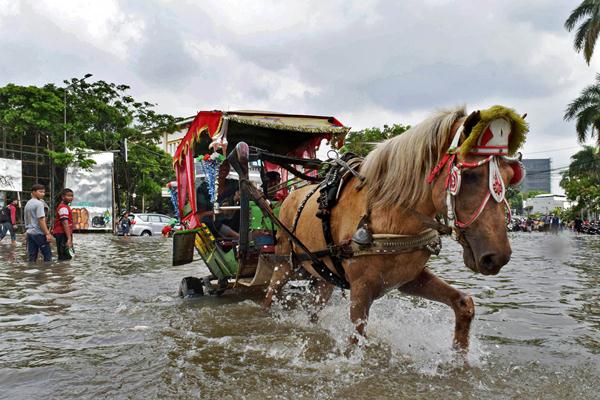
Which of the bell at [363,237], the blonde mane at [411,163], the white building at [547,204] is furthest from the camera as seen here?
the white building at [547,204]

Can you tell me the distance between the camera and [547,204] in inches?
2803

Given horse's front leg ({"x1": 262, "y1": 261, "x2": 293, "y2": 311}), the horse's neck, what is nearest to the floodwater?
horse's front leg ({"x1": 262, "y1": 261, "x2": 293, "y2": 311})

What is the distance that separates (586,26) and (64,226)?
850 inches

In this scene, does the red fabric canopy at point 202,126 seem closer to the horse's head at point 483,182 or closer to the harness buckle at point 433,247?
the harness buckle at point 433,247

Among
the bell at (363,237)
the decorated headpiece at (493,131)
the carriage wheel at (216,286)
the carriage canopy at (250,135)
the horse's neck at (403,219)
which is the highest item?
the carriage canopy at (250,135)

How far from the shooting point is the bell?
10.5ft

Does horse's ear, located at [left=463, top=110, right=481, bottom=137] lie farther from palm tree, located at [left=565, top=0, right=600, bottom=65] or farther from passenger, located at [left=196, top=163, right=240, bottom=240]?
palm tree, located at [left=565, top=0, right=600, bottom=65]

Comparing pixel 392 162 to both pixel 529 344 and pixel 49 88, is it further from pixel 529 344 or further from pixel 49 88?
pixel 49 88

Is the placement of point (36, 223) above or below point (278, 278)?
above

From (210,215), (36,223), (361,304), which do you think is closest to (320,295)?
(361,304)

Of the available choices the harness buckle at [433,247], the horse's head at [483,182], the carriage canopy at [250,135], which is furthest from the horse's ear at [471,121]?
the carriage canopy at [250,135]

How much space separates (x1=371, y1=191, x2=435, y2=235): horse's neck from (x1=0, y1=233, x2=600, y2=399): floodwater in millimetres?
911

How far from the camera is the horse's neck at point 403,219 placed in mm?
3129

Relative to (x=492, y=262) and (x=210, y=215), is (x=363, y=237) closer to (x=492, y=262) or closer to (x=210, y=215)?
(x=492, y=262)
